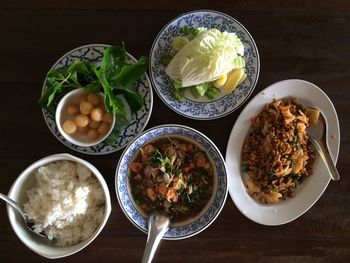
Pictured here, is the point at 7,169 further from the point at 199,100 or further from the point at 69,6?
the point at 199,100

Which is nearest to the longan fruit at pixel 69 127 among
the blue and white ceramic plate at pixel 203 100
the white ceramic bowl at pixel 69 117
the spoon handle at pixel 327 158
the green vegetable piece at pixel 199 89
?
the white ceramic bowl at pixel 69 117

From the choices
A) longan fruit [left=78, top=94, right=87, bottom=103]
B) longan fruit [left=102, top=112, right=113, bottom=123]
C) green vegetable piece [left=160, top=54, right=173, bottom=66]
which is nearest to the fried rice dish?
green vegetable piece [left=160, top=54, right=173, bottom=66]

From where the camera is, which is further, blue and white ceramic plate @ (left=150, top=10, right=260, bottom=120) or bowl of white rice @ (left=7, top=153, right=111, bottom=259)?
blue and white ceramic plate @ (left=150, top=10, right=260, bottom=120)

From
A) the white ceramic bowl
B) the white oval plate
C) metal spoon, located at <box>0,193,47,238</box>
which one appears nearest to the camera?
metal spoon, located at <box>0,193,47,238</box>

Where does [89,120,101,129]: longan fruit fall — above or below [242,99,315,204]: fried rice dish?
above

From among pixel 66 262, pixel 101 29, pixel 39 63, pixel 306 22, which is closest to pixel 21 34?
pixel 39 63

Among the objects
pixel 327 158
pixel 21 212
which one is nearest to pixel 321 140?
pixel 327 158

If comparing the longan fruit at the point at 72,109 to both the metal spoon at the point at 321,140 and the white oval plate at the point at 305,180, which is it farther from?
the metal spoon at the point at 321,140

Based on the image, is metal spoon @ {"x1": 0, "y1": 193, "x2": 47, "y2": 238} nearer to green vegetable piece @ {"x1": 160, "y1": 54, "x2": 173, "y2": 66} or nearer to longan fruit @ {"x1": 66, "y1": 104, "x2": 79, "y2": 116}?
longan fruit @ {"x1": 66, "y1": 104, "x2": 79, "y2": 116}
